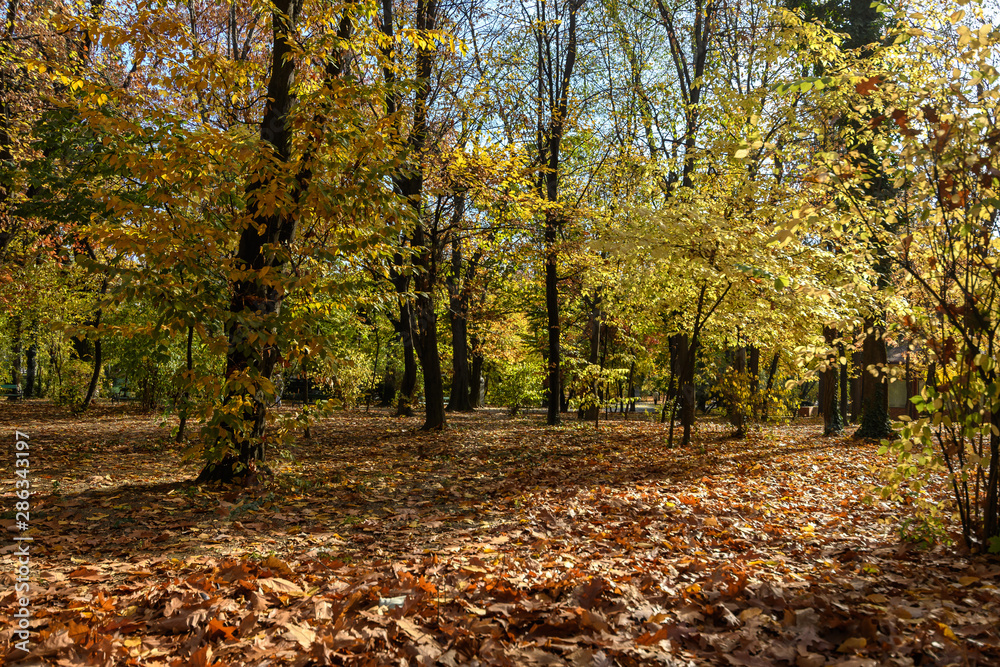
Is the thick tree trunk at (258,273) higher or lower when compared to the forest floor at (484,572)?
higher

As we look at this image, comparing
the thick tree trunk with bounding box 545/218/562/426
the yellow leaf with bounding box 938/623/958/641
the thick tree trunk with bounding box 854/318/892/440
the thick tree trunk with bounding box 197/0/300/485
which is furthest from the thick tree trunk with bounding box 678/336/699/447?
the yellow leaf with bounding box 938/623/958/641

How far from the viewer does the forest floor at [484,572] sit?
2695 mm

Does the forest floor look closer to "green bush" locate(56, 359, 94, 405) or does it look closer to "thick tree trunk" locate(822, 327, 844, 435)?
"thick tree trunk" locate(822, 327, 844, 435)

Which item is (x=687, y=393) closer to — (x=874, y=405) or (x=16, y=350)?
(x=874, y=405)

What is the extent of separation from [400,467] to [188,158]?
5.12 metres

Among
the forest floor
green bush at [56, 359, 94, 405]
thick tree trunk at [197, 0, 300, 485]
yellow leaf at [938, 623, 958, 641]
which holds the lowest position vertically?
the forest floor

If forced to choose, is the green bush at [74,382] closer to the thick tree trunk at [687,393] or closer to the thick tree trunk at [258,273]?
the thick tree trunk at [258,273]

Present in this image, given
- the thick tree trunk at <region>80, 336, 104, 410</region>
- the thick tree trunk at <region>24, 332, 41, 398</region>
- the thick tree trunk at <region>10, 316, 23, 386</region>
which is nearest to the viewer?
the thick tree trunk at <region>80, 336, 104, 410</region>

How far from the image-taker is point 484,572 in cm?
387

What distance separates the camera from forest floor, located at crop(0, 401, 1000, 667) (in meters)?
2.70

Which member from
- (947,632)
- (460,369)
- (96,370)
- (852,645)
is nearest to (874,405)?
(947,632)

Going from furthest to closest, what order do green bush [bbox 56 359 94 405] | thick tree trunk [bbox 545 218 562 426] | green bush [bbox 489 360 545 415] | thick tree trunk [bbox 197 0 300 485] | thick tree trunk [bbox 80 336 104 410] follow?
green bush [bbox 489 360 545 415] → thick tree trunk [bbox 80 336 104 410] → green bush [bbox 56 359 94 405] → thick tree trunk [bbox 545 218 562 426] → thick tree trunk [bbox 197 0 300 485]

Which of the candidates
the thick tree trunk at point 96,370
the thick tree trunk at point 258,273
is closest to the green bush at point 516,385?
the thick tree trunk at point 96,370

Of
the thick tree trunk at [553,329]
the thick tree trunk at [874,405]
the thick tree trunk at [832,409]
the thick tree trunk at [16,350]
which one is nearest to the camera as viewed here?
the thick tree trunk at [874,405]
